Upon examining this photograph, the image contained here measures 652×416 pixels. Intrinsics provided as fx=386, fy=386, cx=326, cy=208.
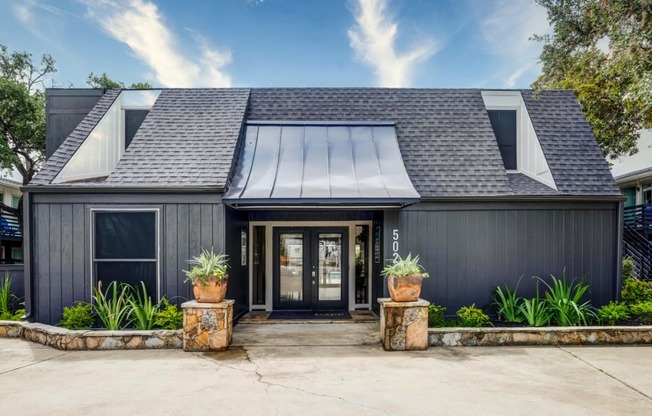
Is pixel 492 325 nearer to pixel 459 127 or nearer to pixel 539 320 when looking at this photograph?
pixel 539 320

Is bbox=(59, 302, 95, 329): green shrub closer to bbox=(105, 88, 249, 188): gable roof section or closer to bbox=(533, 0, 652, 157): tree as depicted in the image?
bbox=(105, 88, 249, 188): gable roof section

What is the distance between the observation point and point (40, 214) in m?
7.61

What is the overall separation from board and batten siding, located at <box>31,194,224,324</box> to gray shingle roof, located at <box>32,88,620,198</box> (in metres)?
A: 0.42

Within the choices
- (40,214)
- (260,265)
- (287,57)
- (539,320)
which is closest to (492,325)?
(539,320)

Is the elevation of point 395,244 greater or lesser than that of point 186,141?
lesser

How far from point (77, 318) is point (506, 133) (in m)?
10.5

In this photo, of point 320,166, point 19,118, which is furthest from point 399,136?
point 19,118

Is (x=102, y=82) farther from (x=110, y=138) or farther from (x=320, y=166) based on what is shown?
(x=320, y=166)

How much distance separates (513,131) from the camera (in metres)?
10.0

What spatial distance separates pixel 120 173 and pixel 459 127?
7791 mm

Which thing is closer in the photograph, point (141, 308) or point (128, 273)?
point (141, 308)

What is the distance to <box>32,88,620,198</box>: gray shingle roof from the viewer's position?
8.15 meters

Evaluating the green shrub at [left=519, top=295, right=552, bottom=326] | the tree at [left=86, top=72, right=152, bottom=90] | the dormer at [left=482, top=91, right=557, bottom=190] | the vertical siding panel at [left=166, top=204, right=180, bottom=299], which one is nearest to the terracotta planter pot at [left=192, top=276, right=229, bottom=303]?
the vertical siding panel at [left=166, top=204, right=180, bottom=299]

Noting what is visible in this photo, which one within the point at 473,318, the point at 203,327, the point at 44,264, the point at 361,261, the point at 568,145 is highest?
the point at 568,145
